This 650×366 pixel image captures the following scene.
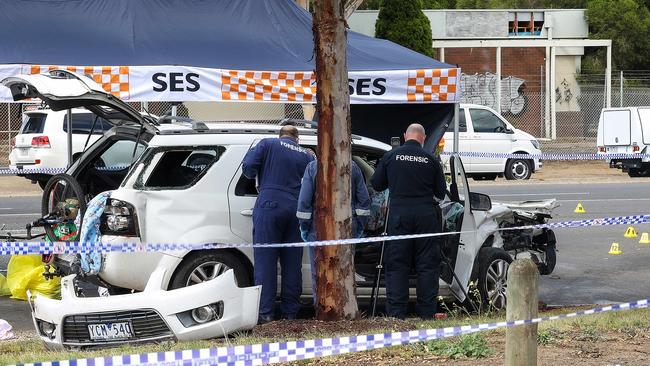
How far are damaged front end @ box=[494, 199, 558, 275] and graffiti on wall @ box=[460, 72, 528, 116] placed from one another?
22772mm

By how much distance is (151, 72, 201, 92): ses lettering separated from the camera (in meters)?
11.3

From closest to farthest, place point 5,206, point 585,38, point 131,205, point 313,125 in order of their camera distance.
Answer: point 131,205, point 313,125, point 5,206, point 585,38

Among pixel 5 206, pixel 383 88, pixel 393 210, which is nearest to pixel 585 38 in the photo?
pixel 5 206

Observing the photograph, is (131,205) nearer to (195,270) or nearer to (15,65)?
(195,270)

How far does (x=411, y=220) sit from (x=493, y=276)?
4.07 feet

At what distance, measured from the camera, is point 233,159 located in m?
8.84

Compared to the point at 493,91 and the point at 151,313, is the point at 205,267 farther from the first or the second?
the point at 493,91

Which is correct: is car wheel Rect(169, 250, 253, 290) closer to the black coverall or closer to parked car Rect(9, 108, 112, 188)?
the black coverall

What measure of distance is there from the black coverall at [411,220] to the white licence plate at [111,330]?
244 cm

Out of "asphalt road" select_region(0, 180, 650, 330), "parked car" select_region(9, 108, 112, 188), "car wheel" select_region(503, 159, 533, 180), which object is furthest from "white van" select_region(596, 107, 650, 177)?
"parked car" select_region(9, 108, 112, 188)

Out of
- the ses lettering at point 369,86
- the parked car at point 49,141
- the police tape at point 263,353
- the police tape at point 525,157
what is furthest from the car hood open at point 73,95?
the parked car at point 49,141

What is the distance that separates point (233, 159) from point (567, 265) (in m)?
5.48

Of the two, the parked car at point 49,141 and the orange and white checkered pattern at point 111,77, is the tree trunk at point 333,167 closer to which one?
the orange and white checkered pattern at point 111,77

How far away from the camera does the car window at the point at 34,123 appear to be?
21078 mm
